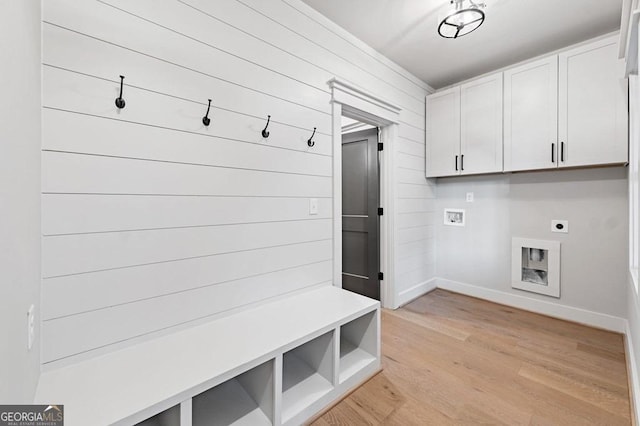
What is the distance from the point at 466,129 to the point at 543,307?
2124 millimetres

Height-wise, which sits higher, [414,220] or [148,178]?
[148,178]

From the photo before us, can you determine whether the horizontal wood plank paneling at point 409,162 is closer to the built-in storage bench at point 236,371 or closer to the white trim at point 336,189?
the white trim at point 336,189

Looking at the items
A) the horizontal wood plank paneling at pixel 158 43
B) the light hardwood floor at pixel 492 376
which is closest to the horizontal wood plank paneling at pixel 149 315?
the light hardwood floor at pixel 492 376

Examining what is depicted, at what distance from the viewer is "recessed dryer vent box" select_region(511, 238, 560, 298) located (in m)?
2.85

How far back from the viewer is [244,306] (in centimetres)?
177

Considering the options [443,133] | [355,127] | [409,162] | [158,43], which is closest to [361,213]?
[409,162]

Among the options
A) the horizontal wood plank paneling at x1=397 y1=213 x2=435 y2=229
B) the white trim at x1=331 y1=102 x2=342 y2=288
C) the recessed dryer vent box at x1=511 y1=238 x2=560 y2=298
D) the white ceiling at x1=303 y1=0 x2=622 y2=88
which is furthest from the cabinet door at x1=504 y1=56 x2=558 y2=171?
the white trim at x1=331 y1=102 x2=342 y2=288

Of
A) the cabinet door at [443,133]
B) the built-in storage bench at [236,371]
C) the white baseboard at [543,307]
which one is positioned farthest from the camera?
the cabinet door at [443,133]

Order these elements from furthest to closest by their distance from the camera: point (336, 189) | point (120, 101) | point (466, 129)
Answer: point (466, 129)
point (336, 189)
point (120, 101)

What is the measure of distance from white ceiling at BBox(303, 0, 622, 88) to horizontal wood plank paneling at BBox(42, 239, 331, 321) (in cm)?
201

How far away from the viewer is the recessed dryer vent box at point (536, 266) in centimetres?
285

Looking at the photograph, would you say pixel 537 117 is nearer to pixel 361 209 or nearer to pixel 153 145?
pixel 361 209

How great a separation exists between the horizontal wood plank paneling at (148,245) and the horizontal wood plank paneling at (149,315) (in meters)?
0.21

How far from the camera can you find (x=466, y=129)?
3207 millimetres
